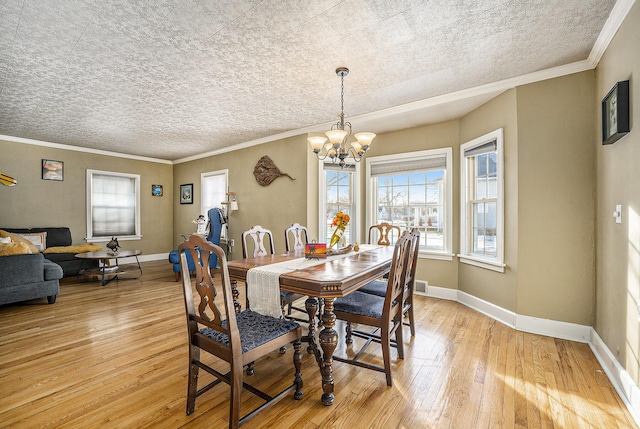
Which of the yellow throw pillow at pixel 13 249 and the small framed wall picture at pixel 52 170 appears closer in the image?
the yellow throw pillow at pixel 13 249

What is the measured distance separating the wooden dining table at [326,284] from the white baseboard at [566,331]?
1.64 metres

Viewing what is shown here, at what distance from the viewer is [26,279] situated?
3.67m

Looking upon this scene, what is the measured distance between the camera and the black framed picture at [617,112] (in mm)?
2008

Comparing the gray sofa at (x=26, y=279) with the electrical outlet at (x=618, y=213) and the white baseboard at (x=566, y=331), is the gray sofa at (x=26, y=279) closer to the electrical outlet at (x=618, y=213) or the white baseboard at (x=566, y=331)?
the white baseboard at (x=566, y=331)

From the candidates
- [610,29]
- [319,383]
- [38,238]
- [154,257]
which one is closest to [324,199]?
[319,383]

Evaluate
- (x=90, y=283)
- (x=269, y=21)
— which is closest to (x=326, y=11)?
(x=269, y=21)

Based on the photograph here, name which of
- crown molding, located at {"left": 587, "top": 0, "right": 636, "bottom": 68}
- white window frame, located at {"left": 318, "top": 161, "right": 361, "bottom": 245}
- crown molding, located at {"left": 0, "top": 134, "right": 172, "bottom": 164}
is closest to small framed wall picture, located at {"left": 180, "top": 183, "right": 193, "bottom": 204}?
crown molding, located at {"left": 0, "top": 134, "right": 172, "bottom": 164}

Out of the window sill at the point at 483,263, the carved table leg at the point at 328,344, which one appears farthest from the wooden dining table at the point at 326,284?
the window sill at the point at 483,263

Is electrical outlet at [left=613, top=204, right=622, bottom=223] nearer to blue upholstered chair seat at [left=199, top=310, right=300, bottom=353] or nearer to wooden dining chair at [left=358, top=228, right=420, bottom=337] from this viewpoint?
wooden dining chair at [left=358, top=228, right=420, bottom=337]

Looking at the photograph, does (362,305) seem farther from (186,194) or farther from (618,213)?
(186,194)

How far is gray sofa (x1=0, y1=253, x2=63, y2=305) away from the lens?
11.5 ft

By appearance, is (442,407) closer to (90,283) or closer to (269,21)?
(269,21)

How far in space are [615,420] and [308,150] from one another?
4.26m

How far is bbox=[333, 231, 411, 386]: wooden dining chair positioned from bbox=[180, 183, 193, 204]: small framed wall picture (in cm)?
598
